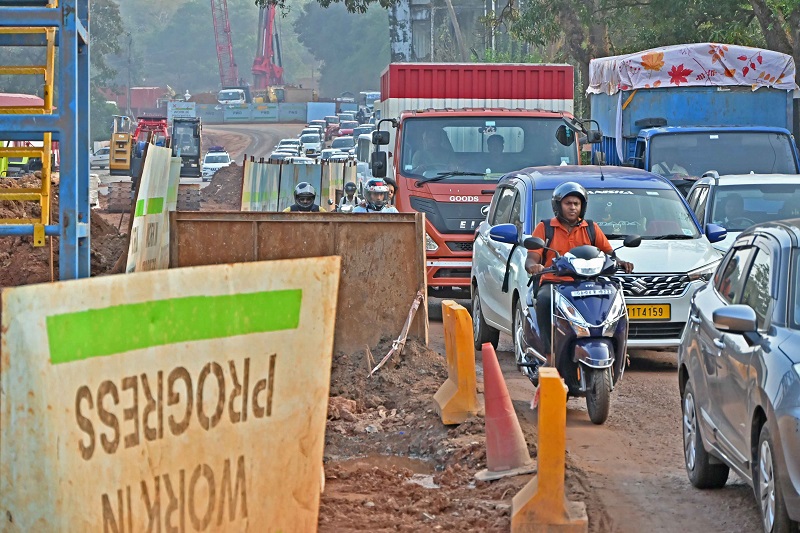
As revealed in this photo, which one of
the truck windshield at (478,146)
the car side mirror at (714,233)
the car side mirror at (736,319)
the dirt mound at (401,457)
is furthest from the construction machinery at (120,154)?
the car side mirror at (736,319)

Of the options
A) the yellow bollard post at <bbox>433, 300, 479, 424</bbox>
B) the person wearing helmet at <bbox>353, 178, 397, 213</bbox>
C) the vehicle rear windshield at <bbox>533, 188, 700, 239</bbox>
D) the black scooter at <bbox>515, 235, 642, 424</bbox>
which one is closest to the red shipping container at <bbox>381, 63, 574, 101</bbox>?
the person wearing helmet at <bbox>353, 178, 397, 213</bbox>

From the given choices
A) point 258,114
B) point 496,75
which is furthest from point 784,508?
point 258,114

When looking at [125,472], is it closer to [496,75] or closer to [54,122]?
[54,122]

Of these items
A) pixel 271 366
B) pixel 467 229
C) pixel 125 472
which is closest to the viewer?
pixel 125 472

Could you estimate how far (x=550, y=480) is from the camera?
6152 mm

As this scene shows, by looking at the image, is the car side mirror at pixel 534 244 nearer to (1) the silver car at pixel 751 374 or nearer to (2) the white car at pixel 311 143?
(1) the silver car at pixel 751 374

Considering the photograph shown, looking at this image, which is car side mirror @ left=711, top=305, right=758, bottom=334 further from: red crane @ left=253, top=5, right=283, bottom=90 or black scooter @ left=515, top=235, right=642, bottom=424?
red crane @ left=253, top=5, right=283, bottom=90

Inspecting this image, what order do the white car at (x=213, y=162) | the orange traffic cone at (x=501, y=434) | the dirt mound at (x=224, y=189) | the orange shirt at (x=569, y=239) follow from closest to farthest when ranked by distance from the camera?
the orange traffic cone at (x=501, y=434) → the orange shirt at (x=569, y=239) → the dirt mound at (x=224, y=189) → the white car at (x=213, y=162)

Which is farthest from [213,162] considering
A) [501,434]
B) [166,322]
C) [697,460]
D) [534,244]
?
[166,322]

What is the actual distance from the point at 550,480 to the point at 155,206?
7.44m

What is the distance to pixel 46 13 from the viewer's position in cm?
973

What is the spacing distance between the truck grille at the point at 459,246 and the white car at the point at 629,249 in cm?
252

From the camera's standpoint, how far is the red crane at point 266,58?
146075mm

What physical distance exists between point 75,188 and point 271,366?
5970 mm
